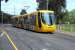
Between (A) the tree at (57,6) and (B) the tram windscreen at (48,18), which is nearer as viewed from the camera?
(B) the tram windscreen at (48,18)

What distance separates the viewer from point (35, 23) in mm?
51781

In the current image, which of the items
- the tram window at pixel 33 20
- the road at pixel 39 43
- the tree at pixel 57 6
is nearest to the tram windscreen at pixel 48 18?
the tram window at pixel 33 20

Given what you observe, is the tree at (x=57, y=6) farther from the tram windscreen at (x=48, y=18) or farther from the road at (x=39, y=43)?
the road at (x=39, y=43)

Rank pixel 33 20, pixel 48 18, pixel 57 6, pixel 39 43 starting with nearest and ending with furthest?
pixel 39 43
pixel 48 18
pixel 33 20
pixel 57 6

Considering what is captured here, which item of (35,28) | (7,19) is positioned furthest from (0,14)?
(35,28)

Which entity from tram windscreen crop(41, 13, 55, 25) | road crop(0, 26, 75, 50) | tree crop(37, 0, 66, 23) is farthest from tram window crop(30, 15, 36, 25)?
tree crop(37, 0, 66, 23)

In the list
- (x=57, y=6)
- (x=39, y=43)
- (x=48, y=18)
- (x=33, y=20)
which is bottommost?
(x=39, y=43)

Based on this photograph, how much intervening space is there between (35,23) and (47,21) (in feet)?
9.48

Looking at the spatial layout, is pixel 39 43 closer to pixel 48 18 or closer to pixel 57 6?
pixel 48 18

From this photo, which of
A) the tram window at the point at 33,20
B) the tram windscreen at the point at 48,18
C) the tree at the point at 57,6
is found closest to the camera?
the tram windscreen at the point at 48,18

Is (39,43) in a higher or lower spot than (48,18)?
lower

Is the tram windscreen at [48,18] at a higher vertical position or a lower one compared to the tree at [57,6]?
lower

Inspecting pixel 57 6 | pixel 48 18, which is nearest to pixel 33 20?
pixel 48 18

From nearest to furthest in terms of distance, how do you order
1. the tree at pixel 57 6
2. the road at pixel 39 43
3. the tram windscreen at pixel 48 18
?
the road at pixel 39 43
the tram windscreen at pixel 48 18
the tree at pixel 57 6
